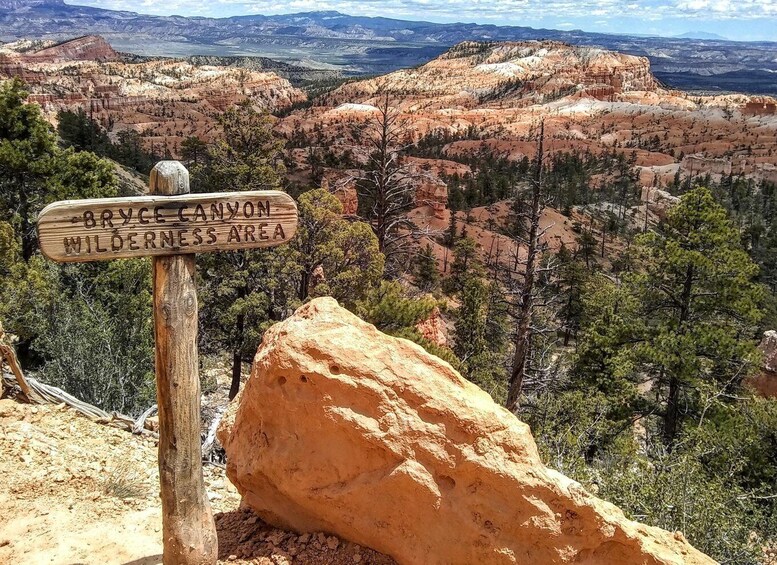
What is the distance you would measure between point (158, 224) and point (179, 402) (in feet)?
3.61


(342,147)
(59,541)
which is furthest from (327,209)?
(342,147)

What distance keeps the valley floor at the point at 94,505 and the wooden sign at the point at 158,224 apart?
2.20m

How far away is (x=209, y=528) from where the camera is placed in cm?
393

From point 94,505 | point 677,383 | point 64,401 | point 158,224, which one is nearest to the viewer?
point 158,224

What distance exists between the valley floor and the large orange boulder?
383 mm

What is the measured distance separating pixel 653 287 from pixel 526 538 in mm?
11710

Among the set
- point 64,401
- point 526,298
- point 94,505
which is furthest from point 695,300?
point 94,505

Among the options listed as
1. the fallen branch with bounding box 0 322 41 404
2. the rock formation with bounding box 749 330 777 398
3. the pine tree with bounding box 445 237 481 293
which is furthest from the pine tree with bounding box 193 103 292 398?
the pine tree with bounding box 445 237 481 293

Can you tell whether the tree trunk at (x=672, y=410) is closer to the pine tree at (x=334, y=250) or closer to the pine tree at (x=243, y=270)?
the pine tree at (x=334, y=250)

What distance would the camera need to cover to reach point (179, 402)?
3736 mm

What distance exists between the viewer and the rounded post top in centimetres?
361

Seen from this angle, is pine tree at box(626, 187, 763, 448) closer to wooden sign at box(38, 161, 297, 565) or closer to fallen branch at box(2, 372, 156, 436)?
fallen branch at box(2, 372, 156, 436)

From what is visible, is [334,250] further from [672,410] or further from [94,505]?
[672,410]

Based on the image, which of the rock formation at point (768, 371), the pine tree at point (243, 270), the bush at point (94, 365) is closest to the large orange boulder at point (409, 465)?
the bush at point (94, 365)
